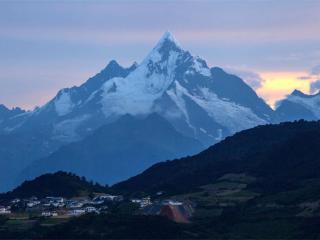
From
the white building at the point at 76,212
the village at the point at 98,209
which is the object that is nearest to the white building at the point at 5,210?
the village at the point at 98,209

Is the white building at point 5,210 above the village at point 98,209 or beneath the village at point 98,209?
above

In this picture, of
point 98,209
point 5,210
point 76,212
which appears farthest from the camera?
point 5,210

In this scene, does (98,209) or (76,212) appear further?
(98,209)

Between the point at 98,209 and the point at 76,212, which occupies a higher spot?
the point at 98,209

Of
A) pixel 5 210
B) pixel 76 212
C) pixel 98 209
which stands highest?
pixel 5 210

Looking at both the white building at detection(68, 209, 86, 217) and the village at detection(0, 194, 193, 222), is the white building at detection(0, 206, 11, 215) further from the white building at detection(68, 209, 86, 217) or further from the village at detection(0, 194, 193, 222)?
the white building at detection(68, 209, 86, 217)

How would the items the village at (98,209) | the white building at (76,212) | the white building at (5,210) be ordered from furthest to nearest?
the white building at (5,210), the white building at (76,212), the village at (98,209)

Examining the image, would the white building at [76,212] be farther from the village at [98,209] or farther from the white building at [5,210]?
the white building at [5,210]

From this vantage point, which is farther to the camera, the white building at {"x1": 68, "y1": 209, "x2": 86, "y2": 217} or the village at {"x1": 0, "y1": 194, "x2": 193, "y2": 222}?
the white building at {"x1": 68, "y1": 209, "x2": 86, "y2": 217}

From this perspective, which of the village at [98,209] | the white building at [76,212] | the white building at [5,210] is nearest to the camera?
the village at [98,209]

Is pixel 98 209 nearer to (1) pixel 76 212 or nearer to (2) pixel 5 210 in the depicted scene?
(1) pixel 76 212

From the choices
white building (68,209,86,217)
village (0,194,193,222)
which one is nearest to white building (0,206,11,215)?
village (0,194,193,222)

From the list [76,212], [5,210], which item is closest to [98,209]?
[76,212]

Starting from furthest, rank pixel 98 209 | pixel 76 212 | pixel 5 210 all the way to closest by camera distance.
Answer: pixel 5 210 < pixel 98 209 < pixel 76 212
